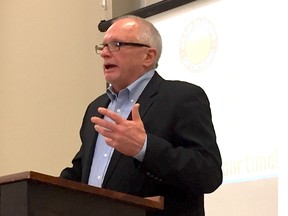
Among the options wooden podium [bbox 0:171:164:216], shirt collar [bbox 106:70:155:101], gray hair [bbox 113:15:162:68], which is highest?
gray hair [bbox 113:15:162:68]

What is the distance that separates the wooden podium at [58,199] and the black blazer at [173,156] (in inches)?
6.1

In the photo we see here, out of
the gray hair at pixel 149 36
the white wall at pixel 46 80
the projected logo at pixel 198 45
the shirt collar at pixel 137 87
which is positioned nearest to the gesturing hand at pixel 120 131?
the shirt collar at pixel 137 87

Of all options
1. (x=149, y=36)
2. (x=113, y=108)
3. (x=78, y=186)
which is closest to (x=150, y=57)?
(x=149, y=36)

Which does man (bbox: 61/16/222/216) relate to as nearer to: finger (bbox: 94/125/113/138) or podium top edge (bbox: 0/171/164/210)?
finger (bbox: 94/125/113/138)

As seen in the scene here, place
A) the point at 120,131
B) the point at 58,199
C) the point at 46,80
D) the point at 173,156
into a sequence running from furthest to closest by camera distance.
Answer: the point at 46,80
the point at 173,156
the point at 120,131
the point at 58,199

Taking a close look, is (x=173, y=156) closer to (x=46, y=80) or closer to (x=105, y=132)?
(x=105, y=132)

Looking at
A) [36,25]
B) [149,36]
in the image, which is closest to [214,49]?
[149,36]

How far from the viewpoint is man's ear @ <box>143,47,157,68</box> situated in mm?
2051

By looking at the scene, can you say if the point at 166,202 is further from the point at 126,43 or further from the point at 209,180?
the point at 126,43

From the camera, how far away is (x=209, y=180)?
1718mm

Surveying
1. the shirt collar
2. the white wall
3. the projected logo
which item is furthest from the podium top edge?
the white wall

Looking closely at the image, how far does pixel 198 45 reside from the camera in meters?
3.19

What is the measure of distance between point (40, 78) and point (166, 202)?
2574mm

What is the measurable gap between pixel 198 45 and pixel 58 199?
1.92 metres
